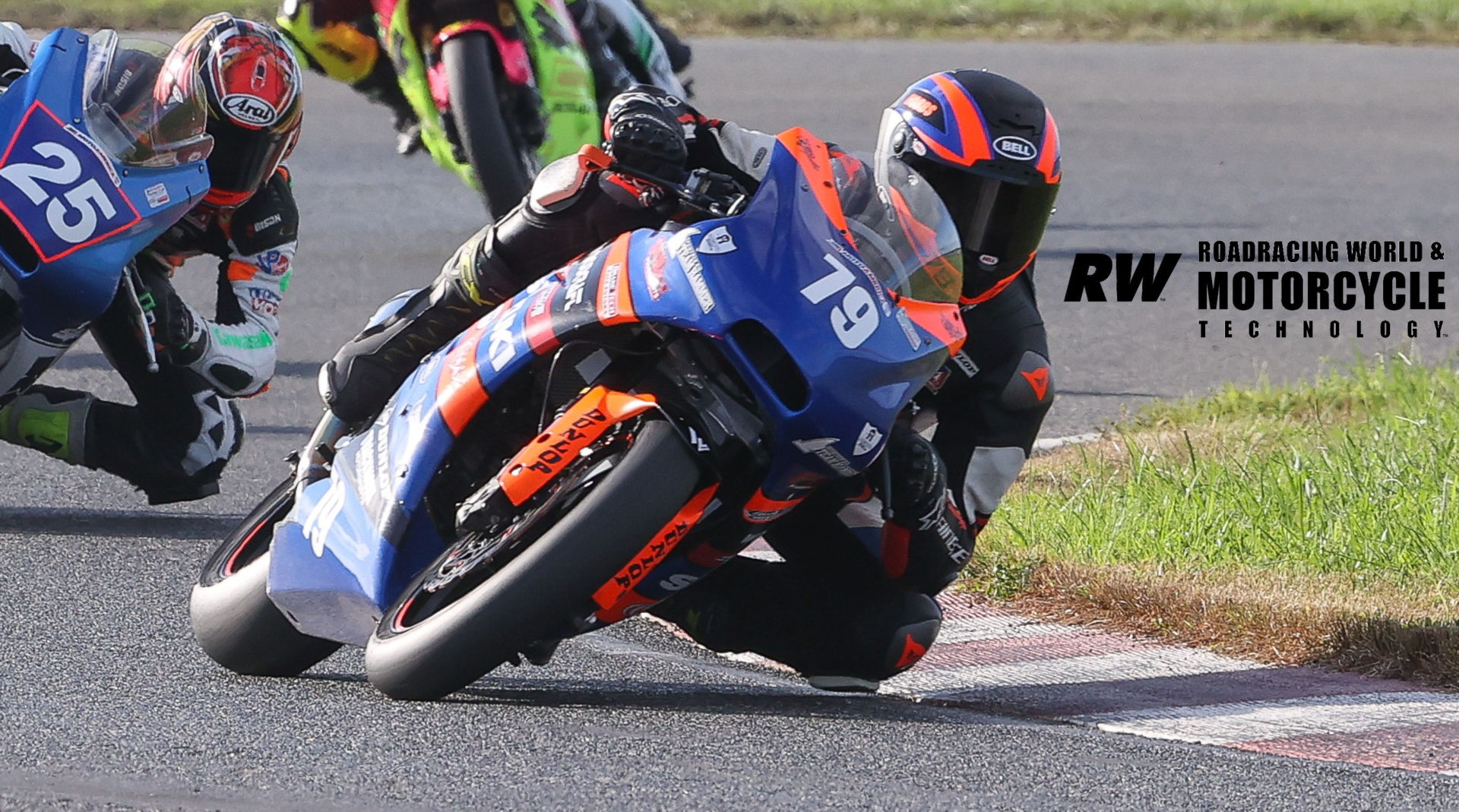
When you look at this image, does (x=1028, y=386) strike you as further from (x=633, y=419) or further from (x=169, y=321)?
(x=169, y=321)

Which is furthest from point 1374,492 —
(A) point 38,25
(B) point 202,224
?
(A) point 38,25

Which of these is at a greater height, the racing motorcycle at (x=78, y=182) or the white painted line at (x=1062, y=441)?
the racing motorcycle at (x=78, y=182)

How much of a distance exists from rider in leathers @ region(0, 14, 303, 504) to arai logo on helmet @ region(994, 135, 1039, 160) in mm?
2232

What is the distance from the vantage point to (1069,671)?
480 centimetres

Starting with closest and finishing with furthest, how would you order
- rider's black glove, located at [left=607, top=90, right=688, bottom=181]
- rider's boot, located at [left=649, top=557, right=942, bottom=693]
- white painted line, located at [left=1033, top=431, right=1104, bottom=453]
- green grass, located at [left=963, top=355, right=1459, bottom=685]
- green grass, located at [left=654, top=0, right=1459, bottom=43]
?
rider's black glove, located at [left=607, top=90, right=688, bottom=181]
rider's boot, located at [left=649, top=557, right=942, bottom=693]
green grass, located at [left=963, top=355, right=1459, bottom=685]
white painted line, located at [left=1033, top=431, right=1104, bottom=453]
green grass, located at [left=654, top=0, right=1459, bottom=43]

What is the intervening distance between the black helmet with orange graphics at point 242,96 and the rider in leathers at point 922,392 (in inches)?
59.5

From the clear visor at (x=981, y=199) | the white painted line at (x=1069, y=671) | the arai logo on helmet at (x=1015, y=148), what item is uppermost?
the arai logo on helmet at (x=1015, y=148)

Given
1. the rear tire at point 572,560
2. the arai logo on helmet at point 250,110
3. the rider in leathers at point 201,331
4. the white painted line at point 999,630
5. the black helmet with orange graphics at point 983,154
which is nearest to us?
the rear tire at point 572,560

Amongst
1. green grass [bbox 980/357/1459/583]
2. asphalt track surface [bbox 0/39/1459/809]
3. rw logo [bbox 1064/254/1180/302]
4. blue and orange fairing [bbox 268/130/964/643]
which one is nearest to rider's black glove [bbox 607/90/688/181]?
blue and orange fairing [bbox 268/130/964/643]

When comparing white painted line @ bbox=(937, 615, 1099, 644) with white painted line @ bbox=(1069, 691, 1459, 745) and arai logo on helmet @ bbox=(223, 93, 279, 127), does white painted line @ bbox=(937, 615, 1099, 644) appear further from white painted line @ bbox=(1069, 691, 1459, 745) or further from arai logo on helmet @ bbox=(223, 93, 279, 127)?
arai logo on helmet @ bbox=(223, 93, 279, 127)

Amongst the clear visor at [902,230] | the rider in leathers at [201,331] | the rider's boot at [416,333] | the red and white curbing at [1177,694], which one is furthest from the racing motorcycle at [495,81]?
the clear visor at [902,230]

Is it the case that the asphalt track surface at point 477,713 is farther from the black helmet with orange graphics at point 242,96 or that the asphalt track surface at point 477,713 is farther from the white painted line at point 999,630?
the black helmet with orange graphics at point 242,96

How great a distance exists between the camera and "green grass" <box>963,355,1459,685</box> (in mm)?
4988

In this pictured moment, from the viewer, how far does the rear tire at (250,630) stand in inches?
173
